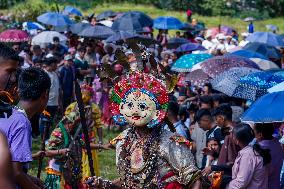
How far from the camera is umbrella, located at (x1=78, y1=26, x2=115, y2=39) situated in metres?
18.2

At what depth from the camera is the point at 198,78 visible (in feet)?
36.3

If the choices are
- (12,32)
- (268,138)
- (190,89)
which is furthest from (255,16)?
(268,138)

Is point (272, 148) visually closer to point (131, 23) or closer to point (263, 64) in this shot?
point (263, 64)

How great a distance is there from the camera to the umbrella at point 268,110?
20.8 feet

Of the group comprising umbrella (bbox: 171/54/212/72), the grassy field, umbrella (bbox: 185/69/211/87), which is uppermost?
umbrella (bbox: 185/69/211/87)

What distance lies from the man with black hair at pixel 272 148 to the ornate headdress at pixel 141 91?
1.30 m

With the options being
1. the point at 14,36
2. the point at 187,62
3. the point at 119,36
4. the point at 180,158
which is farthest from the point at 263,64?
the point at 14,36

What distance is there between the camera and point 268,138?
657cm

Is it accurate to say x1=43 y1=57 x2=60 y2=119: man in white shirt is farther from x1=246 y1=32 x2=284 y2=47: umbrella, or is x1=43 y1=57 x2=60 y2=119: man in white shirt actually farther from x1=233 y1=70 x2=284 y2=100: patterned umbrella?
x1=246 y1=32 x2=284 y2=47: umbrella

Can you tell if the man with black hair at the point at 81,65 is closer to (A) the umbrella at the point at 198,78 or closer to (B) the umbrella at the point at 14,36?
(B) the umbrella at the point at 14,36

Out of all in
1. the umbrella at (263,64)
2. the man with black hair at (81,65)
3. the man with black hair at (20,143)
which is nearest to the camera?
the man with black hair at (20,143)

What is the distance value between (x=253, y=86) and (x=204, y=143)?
1.22 meters

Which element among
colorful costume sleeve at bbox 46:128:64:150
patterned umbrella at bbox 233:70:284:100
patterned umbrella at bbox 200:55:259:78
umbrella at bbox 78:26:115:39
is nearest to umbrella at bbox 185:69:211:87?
patterned umbrella at bbox 200:55:259:78

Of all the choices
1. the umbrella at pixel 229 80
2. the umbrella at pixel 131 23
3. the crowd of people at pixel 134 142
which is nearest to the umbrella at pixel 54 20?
the umbrella at pixel 131 23
